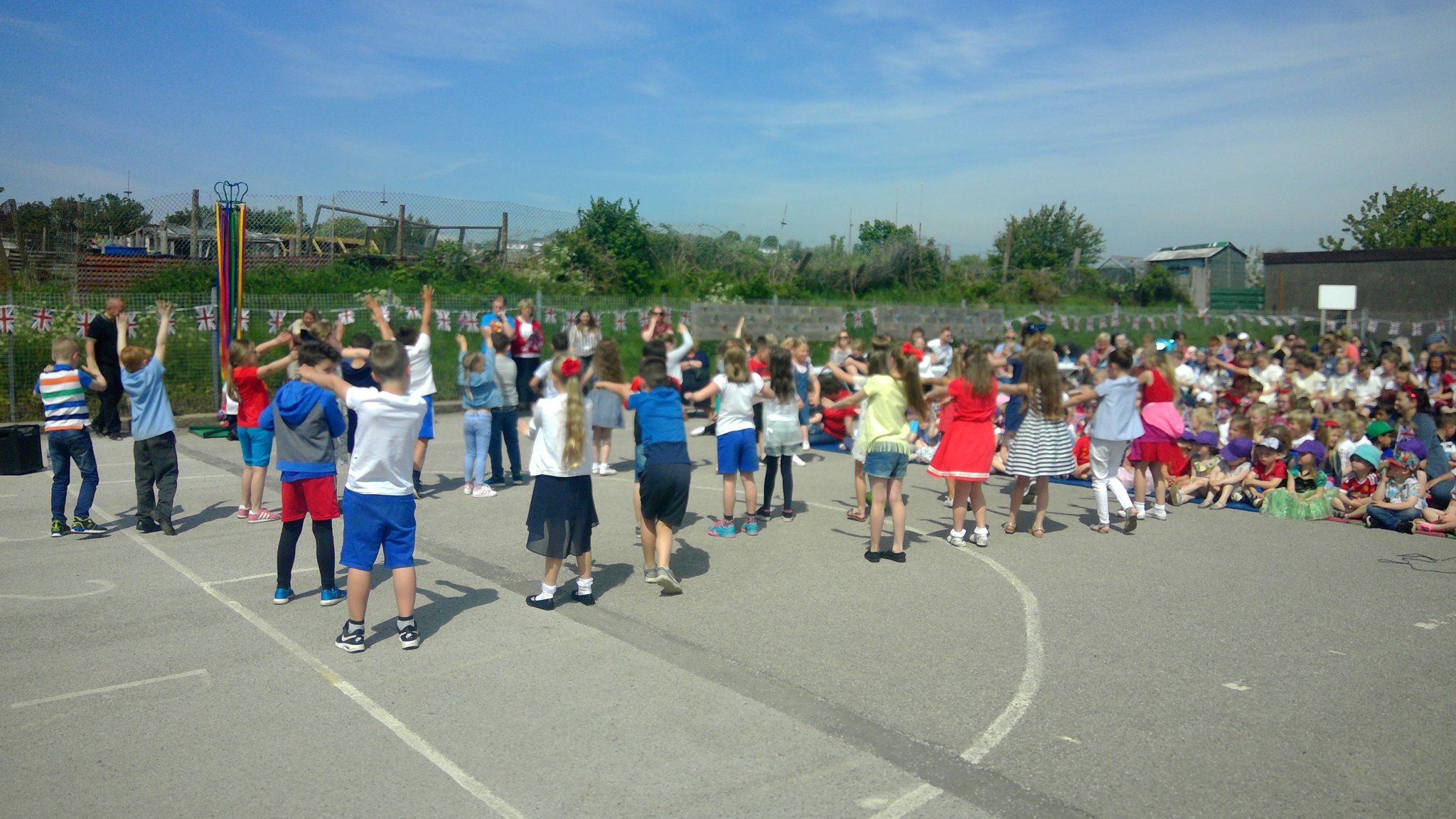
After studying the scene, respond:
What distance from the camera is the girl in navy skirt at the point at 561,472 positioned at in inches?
249

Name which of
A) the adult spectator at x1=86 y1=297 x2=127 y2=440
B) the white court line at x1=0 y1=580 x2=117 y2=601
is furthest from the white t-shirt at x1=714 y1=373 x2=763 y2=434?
the adult spectator at x1=86 y1=297 x2=127 y2=440

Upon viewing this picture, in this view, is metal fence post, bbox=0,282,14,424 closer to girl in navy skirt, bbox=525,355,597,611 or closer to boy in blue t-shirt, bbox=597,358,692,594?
boy in blue t-shirt, bbox=597,358,692,594

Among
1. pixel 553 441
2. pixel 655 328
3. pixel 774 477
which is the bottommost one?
pixel 774 477

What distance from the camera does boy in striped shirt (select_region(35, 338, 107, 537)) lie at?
848 centimetres

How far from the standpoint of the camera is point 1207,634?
625 centimetres

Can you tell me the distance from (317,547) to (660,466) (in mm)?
2341

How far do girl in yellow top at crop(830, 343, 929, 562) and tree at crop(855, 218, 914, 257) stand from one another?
26.8m

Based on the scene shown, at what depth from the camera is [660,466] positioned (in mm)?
6820

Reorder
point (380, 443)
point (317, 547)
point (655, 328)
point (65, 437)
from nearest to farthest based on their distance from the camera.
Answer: point (380, 443), point (317, 547), point (65, 437), point (655, 328)

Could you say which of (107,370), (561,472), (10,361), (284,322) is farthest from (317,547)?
(284,322)

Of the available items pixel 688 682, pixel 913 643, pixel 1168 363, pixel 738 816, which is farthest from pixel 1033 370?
pixel 738 816

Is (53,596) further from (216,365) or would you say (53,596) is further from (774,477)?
(216,365)

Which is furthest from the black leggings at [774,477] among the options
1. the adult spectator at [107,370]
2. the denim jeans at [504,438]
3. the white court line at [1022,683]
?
the adult spectator at [107,370]

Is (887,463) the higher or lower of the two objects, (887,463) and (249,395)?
the lower
